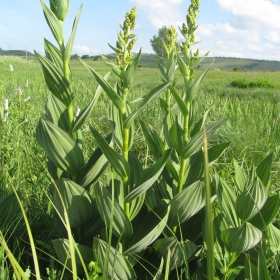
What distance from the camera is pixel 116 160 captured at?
2.90 ft

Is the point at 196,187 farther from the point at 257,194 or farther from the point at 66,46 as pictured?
the point at 66,46

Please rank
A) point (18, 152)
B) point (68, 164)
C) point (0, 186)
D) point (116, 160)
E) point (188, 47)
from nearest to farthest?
point (116, 160)
point (68, 164)
point (188, 47)
point (0, 186)
point (18, 152)

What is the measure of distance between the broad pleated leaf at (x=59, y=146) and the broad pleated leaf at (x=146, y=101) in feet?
0.62

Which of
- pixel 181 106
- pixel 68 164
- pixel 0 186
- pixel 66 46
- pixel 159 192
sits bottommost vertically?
pixel 0 186

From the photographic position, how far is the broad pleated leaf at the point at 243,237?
34.9 inches

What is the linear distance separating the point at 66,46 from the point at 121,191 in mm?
441

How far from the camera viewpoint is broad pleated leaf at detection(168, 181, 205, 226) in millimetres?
949

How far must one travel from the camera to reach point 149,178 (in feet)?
2.92

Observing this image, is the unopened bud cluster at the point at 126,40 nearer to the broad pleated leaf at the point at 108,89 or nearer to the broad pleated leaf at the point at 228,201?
the broad pleated leaf at the point at 108,89

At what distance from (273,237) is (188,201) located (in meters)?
0.31

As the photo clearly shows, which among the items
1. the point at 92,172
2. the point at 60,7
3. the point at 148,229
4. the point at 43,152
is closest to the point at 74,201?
the point at 92,172

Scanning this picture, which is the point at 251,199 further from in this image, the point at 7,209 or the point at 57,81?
the point at 7,209

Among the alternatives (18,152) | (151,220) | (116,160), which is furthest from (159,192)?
(18,152)

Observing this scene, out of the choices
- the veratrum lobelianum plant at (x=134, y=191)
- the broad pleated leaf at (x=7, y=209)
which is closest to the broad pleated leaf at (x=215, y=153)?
the veratrum lobelianum plant at (x=134, y=191)
